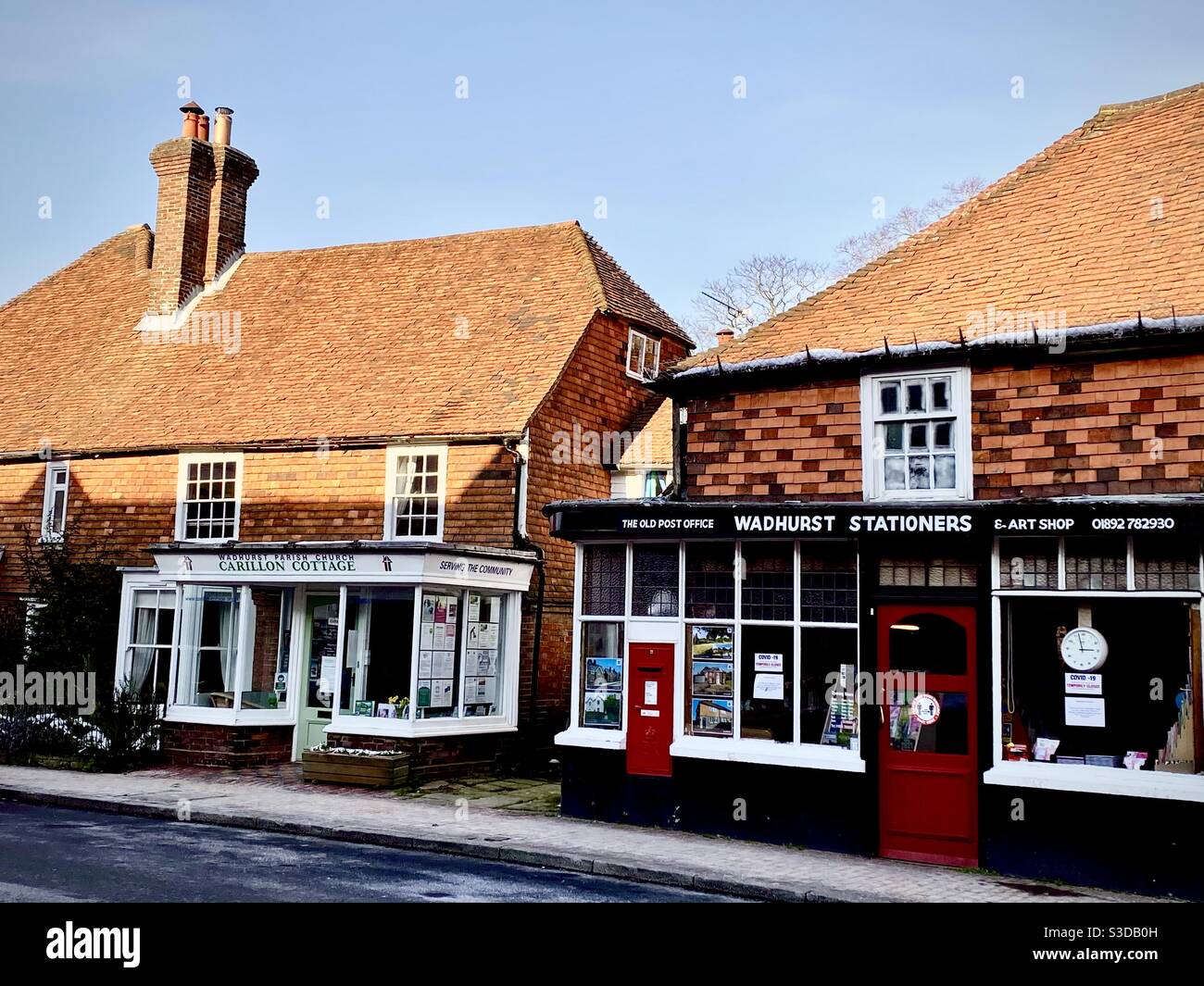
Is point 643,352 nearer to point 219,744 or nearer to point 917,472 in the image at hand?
point 219,744

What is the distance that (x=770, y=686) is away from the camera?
13.2m

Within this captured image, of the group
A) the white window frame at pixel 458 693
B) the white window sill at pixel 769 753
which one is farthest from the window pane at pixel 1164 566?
the white window frame at pixel 458 693

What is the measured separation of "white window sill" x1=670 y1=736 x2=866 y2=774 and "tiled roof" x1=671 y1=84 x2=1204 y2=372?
443 cm

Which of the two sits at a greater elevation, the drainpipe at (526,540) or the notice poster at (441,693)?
the drainpipe at (526,540)

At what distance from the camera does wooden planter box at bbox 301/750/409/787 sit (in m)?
16.4

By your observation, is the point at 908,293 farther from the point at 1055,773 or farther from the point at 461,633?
the point at 461,633

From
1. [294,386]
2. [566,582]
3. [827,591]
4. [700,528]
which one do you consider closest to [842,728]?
[827,591]

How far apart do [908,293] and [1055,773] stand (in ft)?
19.4

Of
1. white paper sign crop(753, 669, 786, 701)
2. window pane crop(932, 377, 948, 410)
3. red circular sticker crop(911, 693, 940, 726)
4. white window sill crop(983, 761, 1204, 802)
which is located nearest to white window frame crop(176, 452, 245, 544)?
white paper sign crop(753, 669, 786, 701)

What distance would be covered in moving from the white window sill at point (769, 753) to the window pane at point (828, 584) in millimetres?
1394

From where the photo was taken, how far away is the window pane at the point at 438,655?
1727cm

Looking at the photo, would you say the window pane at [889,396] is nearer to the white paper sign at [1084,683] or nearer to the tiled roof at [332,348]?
the white paper sign at [1084,683]

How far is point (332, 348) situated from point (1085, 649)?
1550 centimetres

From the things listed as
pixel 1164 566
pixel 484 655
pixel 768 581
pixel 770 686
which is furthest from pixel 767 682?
pixel 484 655
